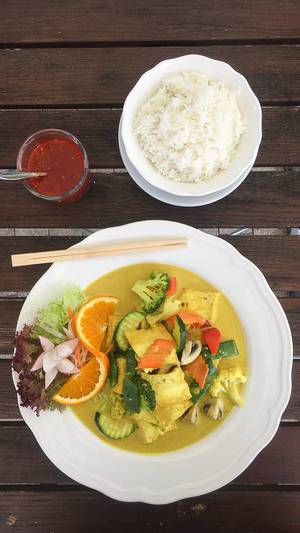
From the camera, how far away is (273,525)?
67.3 inches

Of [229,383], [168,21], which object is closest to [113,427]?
[229,383]

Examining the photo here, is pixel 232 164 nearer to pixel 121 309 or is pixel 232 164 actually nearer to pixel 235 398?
pixel 121 309

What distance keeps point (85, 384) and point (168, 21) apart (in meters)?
1.31

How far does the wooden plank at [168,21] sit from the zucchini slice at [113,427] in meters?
1.33

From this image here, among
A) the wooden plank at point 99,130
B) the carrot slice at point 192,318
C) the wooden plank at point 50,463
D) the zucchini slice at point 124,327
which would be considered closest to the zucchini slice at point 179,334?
the carrot slice at point 192,318

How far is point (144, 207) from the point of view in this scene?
1744 mm

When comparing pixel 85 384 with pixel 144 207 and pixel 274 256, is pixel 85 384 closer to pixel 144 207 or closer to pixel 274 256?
pixel 144 207

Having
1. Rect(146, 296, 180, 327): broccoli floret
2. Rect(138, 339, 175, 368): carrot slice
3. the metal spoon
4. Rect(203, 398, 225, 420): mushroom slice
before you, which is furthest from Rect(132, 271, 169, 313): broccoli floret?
the metal spoon

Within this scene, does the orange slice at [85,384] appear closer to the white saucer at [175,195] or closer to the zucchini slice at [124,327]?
the zucchini slice at [124,327]

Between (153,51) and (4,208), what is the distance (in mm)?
774

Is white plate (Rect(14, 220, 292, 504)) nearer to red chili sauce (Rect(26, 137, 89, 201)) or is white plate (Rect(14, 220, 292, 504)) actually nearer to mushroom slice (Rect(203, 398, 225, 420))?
mushroom slice (Rect(203, 398, 225, 420))

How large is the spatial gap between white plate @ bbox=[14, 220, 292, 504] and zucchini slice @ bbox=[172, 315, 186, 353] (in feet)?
0.63

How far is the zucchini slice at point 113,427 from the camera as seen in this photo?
1.60 m

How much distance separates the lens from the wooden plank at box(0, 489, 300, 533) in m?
1.71
